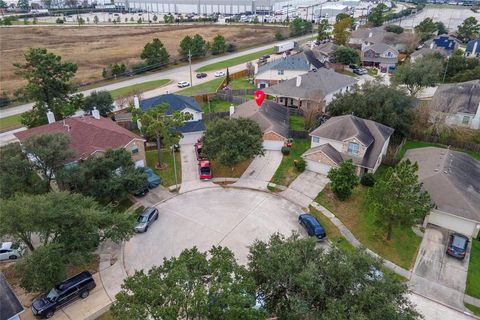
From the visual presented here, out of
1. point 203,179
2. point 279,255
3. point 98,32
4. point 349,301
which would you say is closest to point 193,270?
point 279,255

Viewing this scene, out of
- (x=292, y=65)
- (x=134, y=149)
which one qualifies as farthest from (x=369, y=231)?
(x=292, y=65)

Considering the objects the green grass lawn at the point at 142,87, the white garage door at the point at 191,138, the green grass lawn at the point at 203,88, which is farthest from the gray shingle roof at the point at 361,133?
the green grass lawn at the point at 142,87

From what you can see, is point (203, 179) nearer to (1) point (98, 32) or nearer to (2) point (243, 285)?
(2) point (243, 285)

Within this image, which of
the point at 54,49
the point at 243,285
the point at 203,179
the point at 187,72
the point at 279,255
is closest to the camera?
the point at 243,285

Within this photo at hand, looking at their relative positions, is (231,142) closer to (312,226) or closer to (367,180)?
(312,226)

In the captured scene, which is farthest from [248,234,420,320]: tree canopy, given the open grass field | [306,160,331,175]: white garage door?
the open grass field
